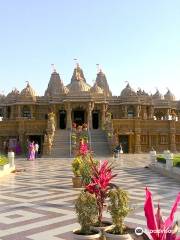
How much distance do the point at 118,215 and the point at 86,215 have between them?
54 centimetres

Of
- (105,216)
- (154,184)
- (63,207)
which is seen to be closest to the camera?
(105,216)

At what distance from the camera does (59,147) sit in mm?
35812

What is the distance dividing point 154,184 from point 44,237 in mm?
8585

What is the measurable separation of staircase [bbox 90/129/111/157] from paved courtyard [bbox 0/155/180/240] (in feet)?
51.9

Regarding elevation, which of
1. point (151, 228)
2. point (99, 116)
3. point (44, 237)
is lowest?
point (44, 237)

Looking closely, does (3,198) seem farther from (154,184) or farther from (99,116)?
(99,116)

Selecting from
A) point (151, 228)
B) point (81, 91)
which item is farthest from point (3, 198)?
point (81, 91)

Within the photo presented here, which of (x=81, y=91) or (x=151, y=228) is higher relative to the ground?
(x=81, y=91)

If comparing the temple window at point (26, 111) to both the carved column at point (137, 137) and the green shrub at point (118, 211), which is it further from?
the green shrub at point (118, 211)

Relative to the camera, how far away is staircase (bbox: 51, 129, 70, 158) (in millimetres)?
34500

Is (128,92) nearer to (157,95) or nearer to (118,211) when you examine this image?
(157,95)

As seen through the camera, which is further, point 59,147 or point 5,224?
point 59,147

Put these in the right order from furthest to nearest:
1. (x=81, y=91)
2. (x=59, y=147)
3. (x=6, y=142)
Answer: (x=81, y=91) < (x=6, y=142) < (x=59, y=147)

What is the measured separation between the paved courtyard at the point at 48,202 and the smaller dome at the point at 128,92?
30.5 meters
